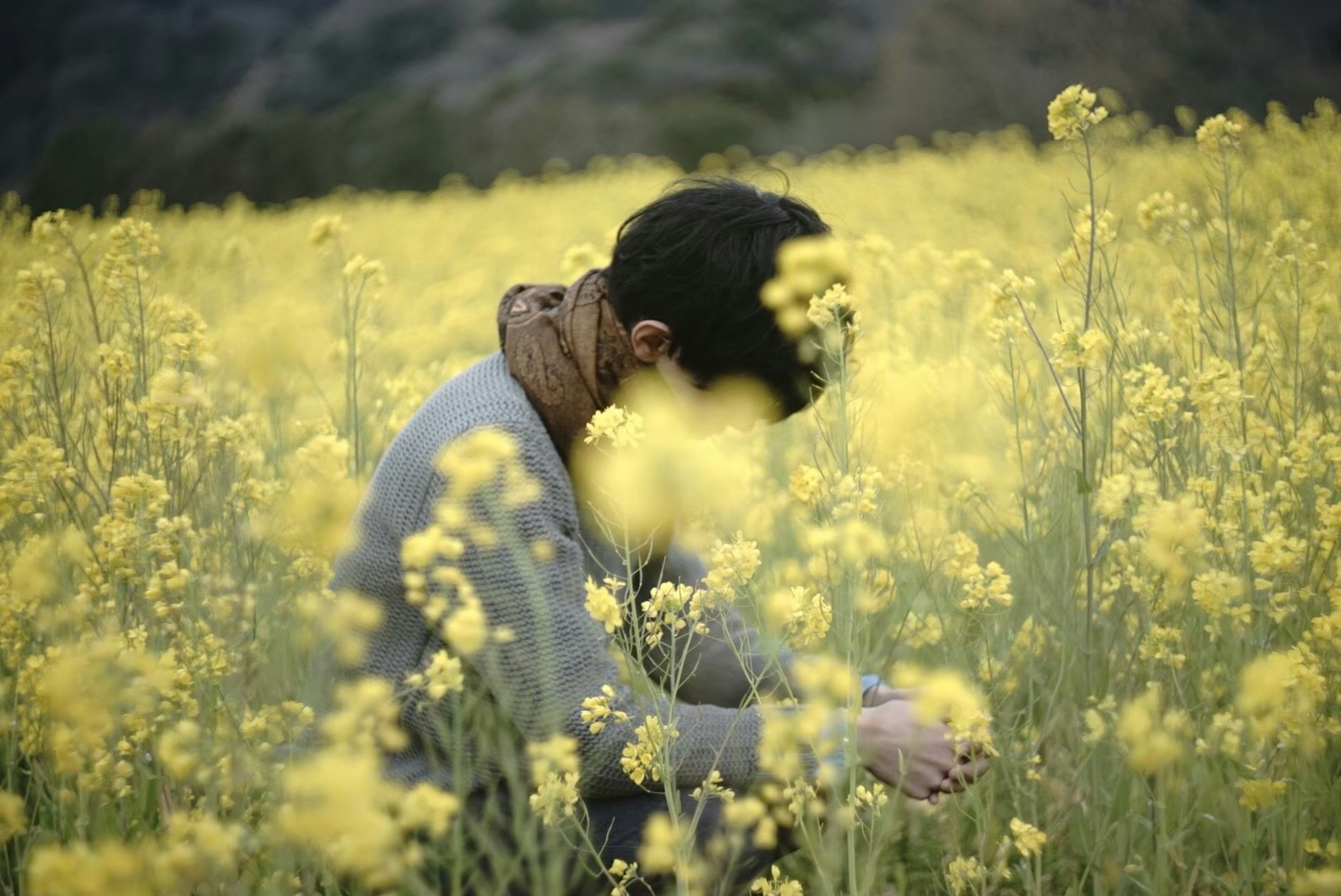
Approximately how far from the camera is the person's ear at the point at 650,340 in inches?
64.0

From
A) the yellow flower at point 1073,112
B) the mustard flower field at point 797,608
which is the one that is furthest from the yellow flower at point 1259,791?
the yellow flower at point 1073,112

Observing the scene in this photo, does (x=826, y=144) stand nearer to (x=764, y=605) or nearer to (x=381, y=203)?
(x=381, y=203)

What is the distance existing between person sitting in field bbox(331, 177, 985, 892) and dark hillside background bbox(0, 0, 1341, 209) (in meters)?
7.80

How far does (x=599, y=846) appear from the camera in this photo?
163 centimetres

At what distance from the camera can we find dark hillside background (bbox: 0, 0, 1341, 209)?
12031 millimetres

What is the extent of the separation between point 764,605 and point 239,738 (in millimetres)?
883

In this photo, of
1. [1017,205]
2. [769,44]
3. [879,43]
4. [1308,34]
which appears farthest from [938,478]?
[769,44]

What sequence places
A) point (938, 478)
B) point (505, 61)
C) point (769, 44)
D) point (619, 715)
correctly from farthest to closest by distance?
point (505, 61) → point (769, 44) → point (938, 478) → point (619, 715)

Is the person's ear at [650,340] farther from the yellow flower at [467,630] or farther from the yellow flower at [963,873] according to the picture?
the yellow flower at [963,873]

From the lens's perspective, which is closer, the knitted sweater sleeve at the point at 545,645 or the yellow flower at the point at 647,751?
the yellow flower at the point at 647,751

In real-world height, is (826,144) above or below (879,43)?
below

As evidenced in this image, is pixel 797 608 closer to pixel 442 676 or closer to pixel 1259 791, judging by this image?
pixel 442 676

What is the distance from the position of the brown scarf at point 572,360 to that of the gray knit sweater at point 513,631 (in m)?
0.04

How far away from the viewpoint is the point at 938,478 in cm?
242
